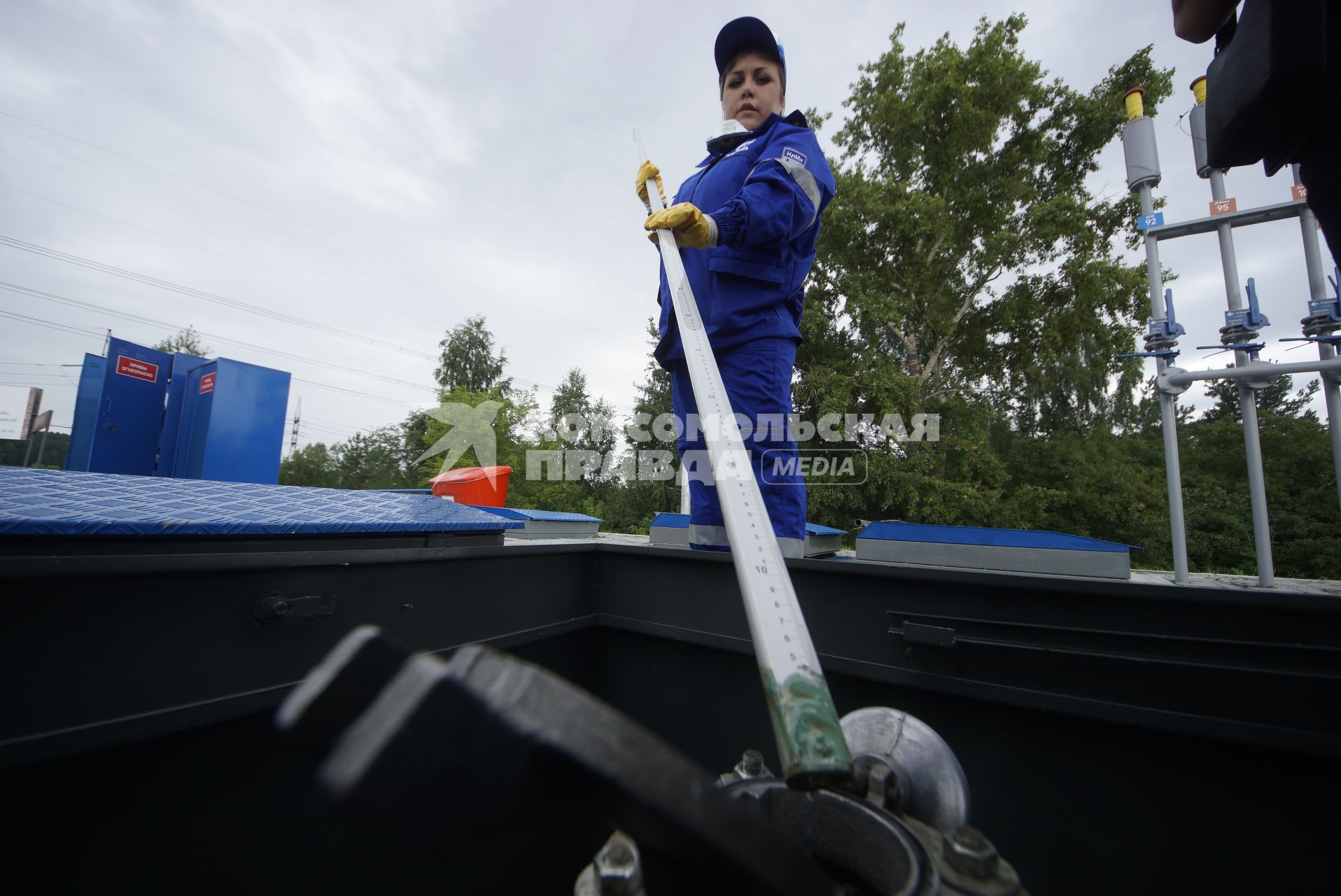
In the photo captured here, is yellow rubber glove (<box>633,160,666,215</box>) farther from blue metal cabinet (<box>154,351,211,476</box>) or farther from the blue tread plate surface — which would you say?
blue metal cabinet (<box>154,351,211,476</box>)

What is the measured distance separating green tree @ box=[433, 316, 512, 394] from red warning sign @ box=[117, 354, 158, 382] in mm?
25422

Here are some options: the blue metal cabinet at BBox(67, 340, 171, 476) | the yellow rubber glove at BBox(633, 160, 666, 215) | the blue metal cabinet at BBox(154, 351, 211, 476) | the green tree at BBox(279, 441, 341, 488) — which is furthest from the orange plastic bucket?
the green tree at BBox(279, 441, 341, 488)

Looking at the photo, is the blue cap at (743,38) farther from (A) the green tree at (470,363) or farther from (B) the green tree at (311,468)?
(B) the green tree at (311,468)

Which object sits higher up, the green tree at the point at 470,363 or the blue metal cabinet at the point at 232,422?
the green tree at the point at 470,363

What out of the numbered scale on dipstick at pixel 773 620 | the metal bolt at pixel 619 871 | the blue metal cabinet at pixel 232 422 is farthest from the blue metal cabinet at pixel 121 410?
the metal bolt at pixel 619 871

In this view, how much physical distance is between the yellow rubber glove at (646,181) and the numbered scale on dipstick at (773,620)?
1.34m

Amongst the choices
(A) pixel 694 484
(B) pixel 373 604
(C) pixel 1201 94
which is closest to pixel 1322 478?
(C) pixel 1201 94

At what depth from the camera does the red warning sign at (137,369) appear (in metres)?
4.05

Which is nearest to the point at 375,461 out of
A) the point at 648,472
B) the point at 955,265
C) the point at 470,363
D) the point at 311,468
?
the point at 311,468

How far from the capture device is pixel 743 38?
1879 millimetres

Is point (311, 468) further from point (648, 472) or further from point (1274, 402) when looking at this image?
point (1274, 402)

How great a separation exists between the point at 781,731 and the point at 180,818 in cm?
82

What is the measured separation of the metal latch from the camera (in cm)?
76

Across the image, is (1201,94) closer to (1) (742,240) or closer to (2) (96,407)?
(1) (742,240)
